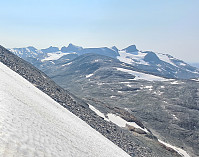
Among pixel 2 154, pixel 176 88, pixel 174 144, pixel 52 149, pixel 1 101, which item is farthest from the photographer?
pixel 176 88

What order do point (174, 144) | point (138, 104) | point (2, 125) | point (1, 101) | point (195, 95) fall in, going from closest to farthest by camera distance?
point (2, 125) < point (1, 101) < point (174, 144) < point (138, 104) < point (195, 95)

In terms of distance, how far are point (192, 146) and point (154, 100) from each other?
1622 inches

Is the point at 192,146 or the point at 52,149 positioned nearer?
the point at 52,149

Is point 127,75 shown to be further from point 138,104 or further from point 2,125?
point 2,125

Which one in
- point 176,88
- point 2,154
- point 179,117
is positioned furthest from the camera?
point 176,88

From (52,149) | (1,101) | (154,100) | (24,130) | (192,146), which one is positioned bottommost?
(192,146)

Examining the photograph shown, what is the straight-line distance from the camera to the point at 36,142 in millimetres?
8930

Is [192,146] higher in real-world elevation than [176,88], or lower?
lower

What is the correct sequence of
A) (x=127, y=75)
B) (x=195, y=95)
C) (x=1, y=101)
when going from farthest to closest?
(x=127, y=75)
(x=195, y=95)
(x=1, y=101)

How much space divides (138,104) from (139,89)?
32444mm

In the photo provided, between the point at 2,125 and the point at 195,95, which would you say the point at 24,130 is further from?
the point at 195,95

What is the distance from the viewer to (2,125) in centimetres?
856

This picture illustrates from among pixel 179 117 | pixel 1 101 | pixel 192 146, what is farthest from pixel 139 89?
pixel 1 101

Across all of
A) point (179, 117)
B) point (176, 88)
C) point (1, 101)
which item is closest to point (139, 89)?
point (176, 88)
